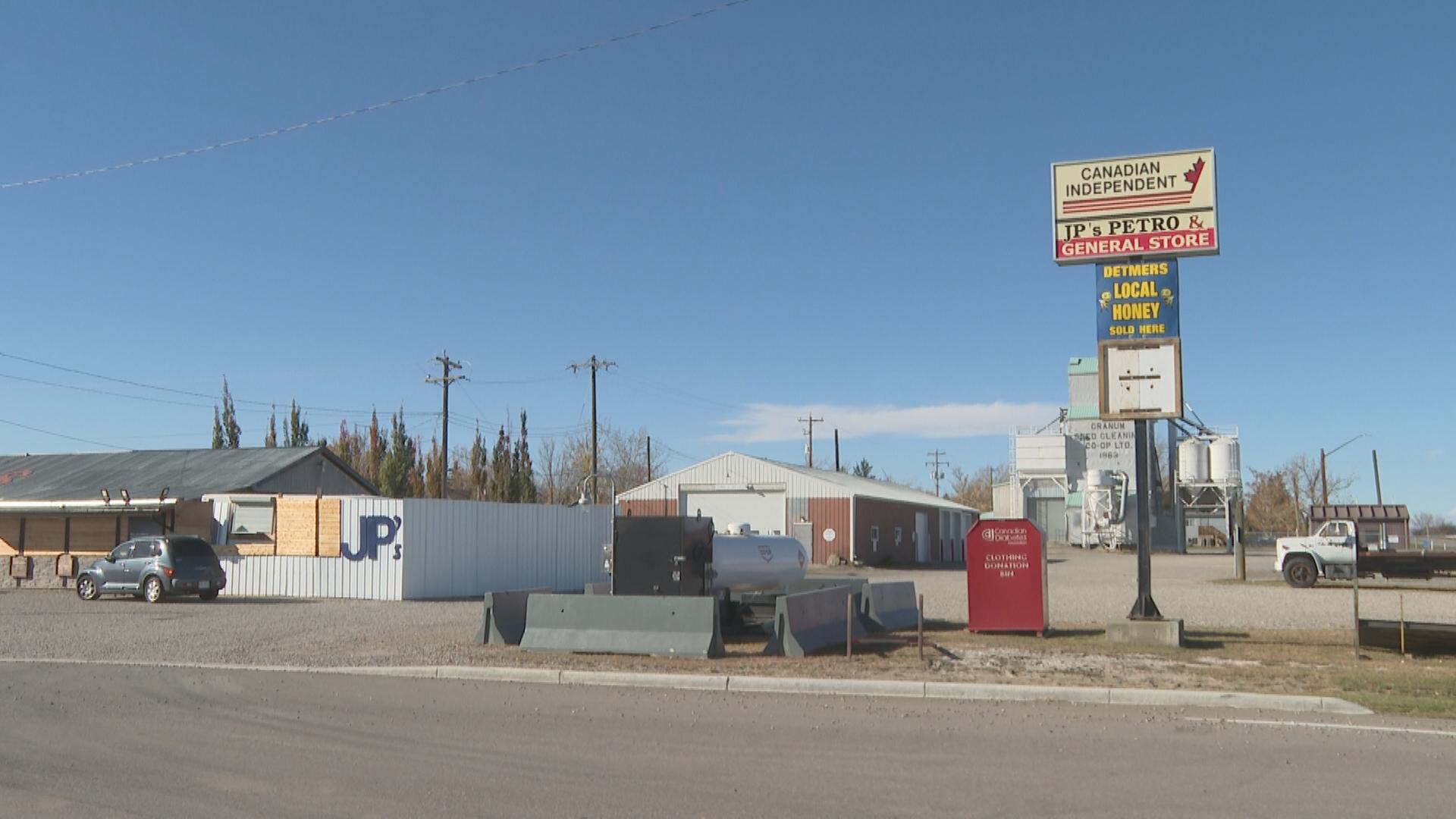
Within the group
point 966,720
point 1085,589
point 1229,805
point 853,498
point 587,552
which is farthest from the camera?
point 853,498

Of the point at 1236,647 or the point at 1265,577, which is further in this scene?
the point at 1265,577

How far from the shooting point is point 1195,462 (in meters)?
80.1

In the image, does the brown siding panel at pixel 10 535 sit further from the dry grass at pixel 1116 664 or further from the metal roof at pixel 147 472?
the dry grass at pixel 1116 664

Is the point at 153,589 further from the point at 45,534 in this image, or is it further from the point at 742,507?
the point at 742,507

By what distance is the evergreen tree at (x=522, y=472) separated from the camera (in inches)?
2933

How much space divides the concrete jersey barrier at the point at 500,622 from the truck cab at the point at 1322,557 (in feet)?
83.3

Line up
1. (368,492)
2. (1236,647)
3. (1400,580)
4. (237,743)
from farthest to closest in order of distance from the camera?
(368,492), (1400,580), (1236,647), (237,743)

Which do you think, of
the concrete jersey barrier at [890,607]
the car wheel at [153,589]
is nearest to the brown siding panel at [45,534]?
the car wheel at [153,589]

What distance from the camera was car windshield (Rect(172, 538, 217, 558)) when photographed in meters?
25.8

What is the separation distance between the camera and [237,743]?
9.24m

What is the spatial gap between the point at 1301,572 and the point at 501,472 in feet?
171

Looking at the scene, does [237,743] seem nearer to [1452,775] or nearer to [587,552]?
[1452,775]

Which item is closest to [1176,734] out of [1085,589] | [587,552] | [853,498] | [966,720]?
[966,720]

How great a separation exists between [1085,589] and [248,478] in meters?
23.4
